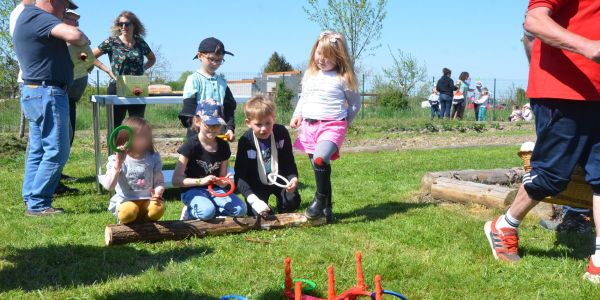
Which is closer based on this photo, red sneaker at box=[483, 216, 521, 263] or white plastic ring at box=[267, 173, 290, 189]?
red sneaker at box=[483, 216, 521, 263]

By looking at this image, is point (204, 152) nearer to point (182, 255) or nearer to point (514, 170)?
point (182, 255)

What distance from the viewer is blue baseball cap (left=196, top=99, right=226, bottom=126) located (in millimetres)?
4855

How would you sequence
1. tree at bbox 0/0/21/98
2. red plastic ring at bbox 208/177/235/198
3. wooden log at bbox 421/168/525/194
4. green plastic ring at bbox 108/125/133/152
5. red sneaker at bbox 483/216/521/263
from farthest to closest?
1. tree at bbox 0/0/21/98
2. wooden log at bbox 421/168/525/194
3. red plastic ring at bbox 208/177/235/198
4. green plastic ring at bbox 108/125/133/152
5. red sneaker at bbox 483/216/521/263

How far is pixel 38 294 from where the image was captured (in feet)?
10.7

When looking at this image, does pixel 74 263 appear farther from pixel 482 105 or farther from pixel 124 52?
pixel 482 105

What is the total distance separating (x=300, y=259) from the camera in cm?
395

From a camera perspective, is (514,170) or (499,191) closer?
(499,191)

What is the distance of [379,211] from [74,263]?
8.62 feet

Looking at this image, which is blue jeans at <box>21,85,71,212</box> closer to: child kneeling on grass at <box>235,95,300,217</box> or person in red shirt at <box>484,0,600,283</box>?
child kneeling on grass at <box>235,95,300,217</box>

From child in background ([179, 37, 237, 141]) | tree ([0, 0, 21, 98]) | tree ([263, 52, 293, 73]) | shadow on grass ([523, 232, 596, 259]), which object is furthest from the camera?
tree ([263, 52, 293, 73])

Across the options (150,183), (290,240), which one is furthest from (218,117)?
(290,240)

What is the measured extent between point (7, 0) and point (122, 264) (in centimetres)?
1449

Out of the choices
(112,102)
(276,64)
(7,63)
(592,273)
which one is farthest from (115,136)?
(276,64)

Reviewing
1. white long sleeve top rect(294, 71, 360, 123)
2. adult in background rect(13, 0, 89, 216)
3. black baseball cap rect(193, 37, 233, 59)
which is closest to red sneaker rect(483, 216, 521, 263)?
white long sleeve top rect(294, 71, 360, 123)
